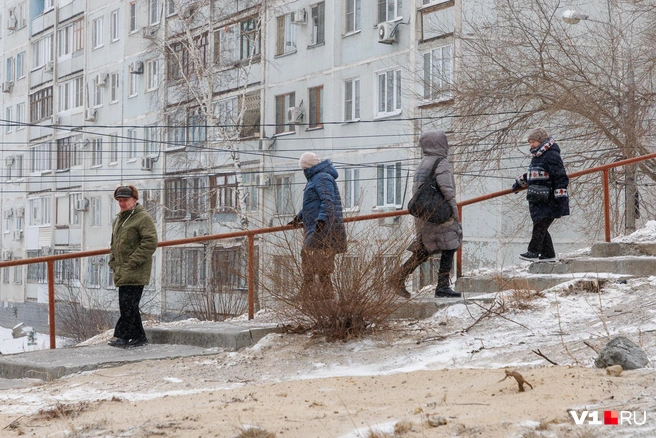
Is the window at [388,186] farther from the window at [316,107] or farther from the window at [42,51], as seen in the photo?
the window at [42,51]

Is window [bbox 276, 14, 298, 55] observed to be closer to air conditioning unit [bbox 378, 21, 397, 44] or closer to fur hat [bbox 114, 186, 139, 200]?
air conditioning unit [bbox 378, 21, 397, 44]

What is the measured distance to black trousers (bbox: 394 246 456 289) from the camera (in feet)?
31.8

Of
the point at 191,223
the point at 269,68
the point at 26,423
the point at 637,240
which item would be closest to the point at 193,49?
the point at 269,68

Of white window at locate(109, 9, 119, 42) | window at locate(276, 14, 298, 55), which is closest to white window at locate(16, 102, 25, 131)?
white window at locate(109, 9, 119, 42)

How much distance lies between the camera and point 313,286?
30.2 ft

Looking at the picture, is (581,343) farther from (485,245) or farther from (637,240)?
(485,245)

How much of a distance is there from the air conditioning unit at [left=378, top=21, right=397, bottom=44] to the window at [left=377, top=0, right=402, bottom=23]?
531 mm

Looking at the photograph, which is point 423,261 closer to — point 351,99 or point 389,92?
point 389,92

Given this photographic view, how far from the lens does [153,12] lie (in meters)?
43.3

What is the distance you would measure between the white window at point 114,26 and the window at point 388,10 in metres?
17.5

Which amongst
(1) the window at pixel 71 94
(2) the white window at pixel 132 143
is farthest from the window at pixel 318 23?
(1) the window at pixel 71 94

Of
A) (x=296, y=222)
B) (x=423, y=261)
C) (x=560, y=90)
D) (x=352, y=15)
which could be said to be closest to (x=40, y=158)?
(x=352, y=15)

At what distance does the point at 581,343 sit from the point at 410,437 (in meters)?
2.81

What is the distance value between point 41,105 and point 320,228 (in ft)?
146
